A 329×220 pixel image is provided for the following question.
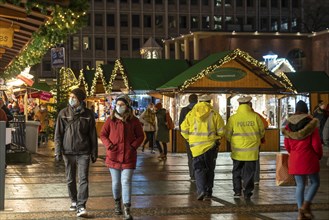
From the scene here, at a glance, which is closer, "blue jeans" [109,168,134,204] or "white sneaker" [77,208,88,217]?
"blue jeans" [109,168,134,204]

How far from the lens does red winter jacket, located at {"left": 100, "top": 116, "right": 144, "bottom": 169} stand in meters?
11.2

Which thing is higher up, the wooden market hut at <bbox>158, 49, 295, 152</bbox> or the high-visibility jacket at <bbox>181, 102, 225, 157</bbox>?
the wooden market hut at <bbox>158, 49, 295, 152</bbox>

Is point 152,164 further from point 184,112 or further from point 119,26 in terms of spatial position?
point 119,26

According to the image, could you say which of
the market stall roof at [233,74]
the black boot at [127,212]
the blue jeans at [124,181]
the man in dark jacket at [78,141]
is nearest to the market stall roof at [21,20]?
the man in dark jacket at [78,141]

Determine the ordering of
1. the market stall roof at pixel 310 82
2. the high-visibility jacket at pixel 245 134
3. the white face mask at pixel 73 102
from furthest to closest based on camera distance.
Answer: the market stall roof at pixel 310 82 < the high-visibility jacket at pixel 245 134 < the white face mask at pixel 73 102

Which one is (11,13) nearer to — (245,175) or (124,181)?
(124,181)

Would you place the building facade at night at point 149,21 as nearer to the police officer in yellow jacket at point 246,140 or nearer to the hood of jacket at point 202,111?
the hood of jacket at point 202,111

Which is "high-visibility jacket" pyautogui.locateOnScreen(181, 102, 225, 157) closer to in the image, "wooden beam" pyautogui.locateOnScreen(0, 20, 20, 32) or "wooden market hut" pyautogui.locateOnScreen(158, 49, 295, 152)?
"wooden beam" pyautogui.locateOnScreen(0, 20, 20, 32)

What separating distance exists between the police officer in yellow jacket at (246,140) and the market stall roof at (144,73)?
51.7ft

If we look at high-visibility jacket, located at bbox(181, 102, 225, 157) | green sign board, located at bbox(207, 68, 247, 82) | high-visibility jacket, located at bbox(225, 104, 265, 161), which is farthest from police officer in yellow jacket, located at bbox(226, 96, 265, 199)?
green sign board, located at bbox(207, 68, 247, 82)

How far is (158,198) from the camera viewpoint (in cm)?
1367

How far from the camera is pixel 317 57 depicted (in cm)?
5781

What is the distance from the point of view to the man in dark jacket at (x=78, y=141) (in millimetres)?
11453

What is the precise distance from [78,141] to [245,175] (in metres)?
3.43
